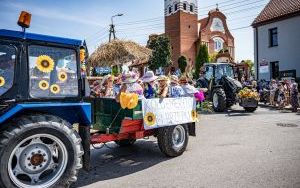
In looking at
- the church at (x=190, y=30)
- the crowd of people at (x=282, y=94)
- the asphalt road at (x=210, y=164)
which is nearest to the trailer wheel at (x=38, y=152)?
the asphalt road at (x=210, y=164)

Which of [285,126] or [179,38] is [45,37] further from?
[179,38]

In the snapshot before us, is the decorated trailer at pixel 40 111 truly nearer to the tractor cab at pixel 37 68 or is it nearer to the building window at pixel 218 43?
the tractor cab at pixel 37 68

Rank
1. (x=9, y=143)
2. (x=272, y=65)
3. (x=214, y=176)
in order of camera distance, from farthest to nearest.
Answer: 1. (x=272, y=65)
2. (x=214, y=176)
3. (x=9, y=143)

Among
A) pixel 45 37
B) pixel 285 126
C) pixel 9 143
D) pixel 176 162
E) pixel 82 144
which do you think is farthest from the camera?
pixel 285 126

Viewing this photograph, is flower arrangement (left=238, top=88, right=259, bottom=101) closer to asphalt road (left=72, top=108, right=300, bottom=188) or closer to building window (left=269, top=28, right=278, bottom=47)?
asphalt road (left=72, top=108, right=300, bottom=188)

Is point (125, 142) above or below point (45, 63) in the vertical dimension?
below

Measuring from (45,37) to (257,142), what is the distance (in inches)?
229

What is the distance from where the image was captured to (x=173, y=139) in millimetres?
6891

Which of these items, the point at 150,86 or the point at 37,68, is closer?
the point at 37,68

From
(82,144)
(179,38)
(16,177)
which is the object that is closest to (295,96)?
(82,144)

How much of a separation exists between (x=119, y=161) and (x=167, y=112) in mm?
1389

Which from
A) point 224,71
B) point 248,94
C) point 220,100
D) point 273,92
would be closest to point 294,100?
point 248,94

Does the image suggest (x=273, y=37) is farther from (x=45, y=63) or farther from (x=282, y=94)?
(x=45, y=63)

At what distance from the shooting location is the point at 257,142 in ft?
27.1
